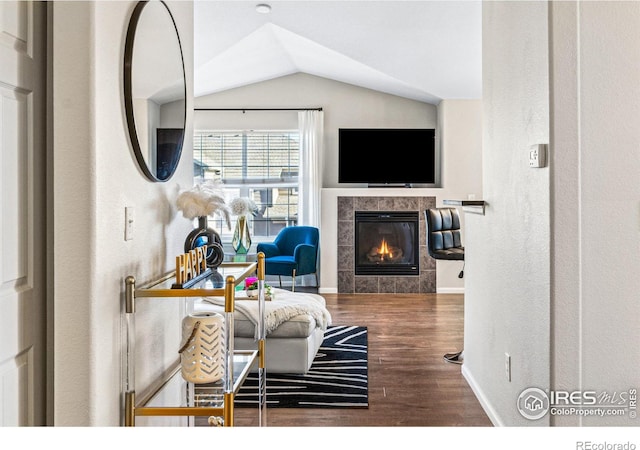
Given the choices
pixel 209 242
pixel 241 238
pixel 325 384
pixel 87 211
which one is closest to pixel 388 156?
pixel 241 238

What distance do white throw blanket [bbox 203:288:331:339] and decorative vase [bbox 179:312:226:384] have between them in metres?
1.36

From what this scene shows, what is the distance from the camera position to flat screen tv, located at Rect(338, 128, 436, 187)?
6.89 m

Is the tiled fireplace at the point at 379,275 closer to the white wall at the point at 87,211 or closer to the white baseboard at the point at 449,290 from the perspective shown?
the white baseboard at the point at 449,290

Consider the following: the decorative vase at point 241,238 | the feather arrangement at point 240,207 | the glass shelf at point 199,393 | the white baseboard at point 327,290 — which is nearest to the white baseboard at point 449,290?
the white baseboard at point 327,290

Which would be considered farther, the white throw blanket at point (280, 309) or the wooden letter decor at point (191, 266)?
the white throw blanket at point (280, 309)

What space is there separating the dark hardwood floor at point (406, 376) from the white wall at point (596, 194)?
930 millimetres

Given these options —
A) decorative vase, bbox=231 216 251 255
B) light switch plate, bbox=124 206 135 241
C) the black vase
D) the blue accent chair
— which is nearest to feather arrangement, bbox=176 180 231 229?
the black vase

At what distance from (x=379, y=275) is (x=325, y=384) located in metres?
3.57

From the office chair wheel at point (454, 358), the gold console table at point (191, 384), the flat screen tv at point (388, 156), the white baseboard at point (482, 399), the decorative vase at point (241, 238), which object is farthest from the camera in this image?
the flat screen tv at point (388, 156)

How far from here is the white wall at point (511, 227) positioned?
1.95 metres

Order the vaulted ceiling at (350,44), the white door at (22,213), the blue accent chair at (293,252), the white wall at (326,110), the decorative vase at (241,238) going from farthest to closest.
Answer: the white wall at (326,110) → the decorative vase at (241,238) → the blue accent chair at (293,252) → the vaulted ceiling at (350,44) → the white door at (22,213)

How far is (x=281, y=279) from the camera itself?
724 centimetres

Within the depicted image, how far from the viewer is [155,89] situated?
1.96m
